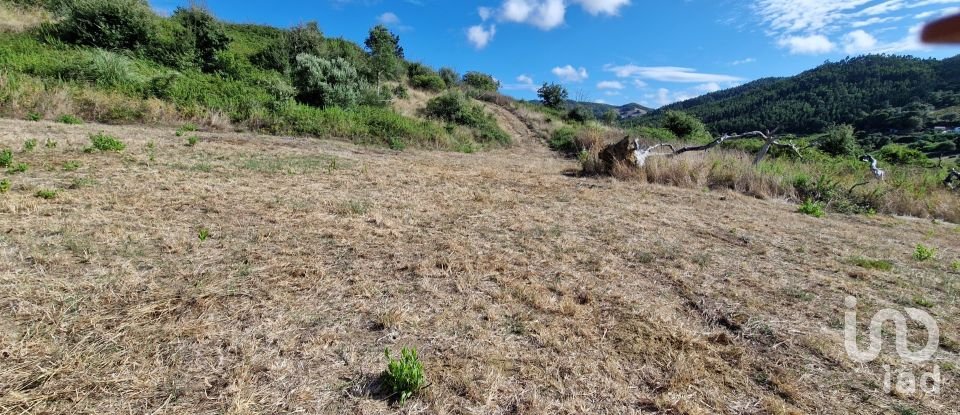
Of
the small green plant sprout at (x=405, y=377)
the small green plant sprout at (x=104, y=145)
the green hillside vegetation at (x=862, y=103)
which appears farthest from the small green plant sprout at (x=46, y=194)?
the green hillside vegetation at (x=862, y=103)

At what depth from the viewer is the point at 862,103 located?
41.2m

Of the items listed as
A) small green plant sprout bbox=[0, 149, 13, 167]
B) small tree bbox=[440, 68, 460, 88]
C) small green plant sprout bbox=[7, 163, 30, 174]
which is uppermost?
small tree bbox=[440, 68, 460, 88]

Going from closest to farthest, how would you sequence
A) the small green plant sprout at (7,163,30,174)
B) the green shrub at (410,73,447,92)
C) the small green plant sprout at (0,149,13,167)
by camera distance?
the small green plant sprout at (7,163,30,174)
the small green plant sprout at (0,149,13,167)
the green shrub at (410,73,447,92)

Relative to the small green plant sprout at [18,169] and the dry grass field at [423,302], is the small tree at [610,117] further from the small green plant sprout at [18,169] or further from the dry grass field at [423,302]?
the small green plant sprout at [18,169]

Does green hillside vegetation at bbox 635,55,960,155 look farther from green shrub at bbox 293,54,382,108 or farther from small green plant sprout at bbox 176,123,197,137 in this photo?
small green plant sprout at bbox 176,123,197,137

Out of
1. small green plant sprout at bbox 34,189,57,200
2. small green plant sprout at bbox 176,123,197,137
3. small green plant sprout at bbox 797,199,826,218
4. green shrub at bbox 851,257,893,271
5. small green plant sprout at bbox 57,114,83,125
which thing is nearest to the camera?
green shrub at bbox 851,257,893,271

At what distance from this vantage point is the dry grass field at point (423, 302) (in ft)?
6.00

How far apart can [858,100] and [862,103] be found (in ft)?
3.30

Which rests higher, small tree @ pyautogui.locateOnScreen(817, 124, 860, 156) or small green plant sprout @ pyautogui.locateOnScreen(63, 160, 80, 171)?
small tree @ pyautogui.locateOnScreen(817, 124, 860, 156)

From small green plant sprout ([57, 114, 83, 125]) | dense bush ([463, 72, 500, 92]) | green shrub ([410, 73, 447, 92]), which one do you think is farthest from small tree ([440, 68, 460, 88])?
small green plant sprout ([57, 114, 83, 125])

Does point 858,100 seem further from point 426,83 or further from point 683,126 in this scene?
point 426,83

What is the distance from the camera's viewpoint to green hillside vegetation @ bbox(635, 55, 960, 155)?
3391 centimetres

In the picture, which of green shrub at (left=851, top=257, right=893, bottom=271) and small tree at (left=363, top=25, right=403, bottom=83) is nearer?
green shrub at (left=851, top=257, right=893, bottom=271)

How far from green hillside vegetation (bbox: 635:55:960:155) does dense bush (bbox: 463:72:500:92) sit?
13.3m
